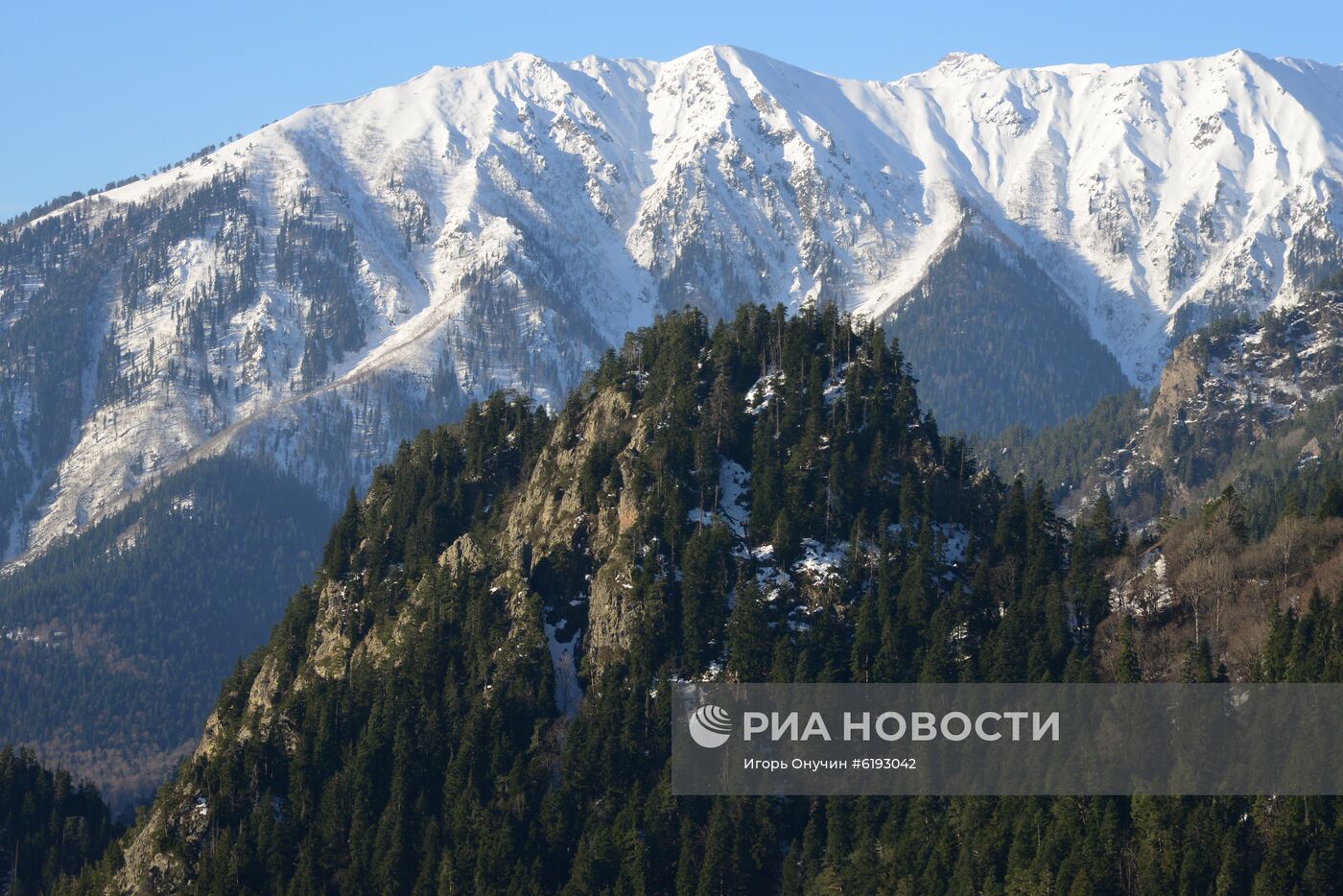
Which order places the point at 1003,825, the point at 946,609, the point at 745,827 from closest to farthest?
the point at 1003,825
the point at 745,827
the point at 946,609

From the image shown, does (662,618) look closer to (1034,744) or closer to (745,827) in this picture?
(745,827)

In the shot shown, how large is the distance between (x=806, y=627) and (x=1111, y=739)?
1436 inches

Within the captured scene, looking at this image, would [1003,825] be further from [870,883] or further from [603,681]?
[603,681]

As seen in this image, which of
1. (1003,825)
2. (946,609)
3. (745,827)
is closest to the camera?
(1003,825)

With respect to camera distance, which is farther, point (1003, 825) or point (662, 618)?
point (662, 618)

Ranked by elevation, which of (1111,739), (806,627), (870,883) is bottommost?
(870,883)

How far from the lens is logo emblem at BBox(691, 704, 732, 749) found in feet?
629

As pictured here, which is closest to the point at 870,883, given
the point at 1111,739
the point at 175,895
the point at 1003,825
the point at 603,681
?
the point at 1003,825

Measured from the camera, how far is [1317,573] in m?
185

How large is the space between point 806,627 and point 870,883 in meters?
33.0

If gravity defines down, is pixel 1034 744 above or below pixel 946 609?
below

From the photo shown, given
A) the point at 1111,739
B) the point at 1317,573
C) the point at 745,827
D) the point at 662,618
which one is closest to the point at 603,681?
the point at 662,618

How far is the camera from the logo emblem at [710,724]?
192m

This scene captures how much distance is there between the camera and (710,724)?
19288 centimetres
